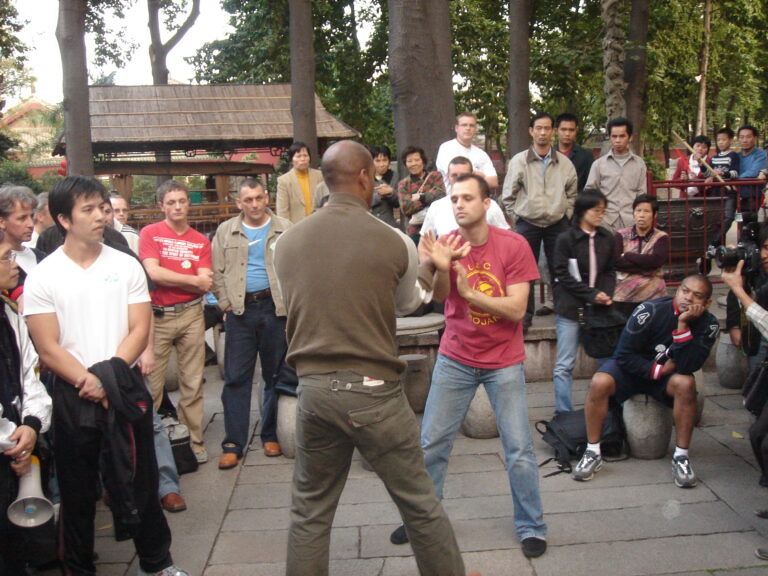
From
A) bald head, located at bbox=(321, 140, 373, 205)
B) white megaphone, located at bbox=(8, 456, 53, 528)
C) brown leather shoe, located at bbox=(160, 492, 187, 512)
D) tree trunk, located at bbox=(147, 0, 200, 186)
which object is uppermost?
tree trunk, located at bbox=(147, 0, 200, 186)

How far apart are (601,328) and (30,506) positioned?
3920mm

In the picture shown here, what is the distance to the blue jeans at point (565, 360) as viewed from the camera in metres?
6.01

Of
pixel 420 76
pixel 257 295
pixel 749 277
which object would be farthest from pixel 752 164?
pixel 257 295

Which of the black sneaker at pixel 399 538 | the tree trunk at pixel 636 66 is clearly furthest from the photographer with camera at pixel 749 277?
the tree trunk at pixel 636 66

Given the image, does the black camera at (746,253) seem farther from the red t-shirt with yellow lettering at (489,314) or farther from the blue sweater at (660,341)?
the red t-shirt with yellow lettering at (489,314)

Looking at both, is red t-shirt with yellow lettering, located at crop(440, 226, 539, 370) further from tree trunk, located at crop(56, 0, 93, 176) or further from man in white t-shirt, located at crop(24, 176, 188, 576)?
tree trunk, located at crop(56, 0, 93, 176)

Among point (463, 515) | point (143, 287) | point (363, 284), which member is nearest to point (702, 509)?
point (463, 515)

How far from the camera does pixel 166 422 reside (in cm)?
566

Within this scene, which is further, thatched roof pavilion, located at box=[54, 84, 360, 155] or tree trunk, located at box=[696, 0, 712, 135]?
tree trunk, located at box=[696, 0, 712, 135]

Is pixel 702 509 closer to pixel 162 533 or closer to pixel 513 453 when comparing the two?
pixel 513 453

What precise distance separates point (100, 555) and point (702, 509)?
11.2ft

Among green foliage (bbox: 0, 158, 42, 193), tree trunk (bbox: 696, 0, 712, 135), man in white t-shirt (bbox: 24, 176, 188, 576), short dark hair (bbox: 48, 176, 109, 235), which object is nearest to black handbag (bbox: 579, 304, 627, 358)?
man in white t-shirt (bbox: 24, 176, 188, 576)

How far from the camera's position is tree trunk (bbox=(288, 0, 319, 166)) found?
47.8ft

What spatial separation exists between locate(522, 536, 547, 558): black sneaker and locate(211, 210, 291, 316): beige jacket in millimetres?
2392
